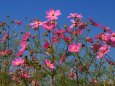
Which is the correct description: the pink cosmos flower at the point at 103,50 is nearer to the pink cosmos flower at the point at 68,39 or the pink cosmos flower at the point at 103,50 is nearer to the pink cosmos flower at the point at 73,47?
the pink cosmos flower at the point at 73,47

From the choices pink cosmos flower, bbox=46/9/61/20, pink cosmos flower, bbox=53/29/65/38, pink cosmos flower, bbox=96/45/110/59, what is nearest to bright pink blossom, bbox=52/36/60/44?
pink cosmos flower, bbox=53/29/65/38

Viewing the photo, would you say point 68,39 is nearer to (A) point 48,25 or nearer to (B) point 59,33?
(B) point 59,33

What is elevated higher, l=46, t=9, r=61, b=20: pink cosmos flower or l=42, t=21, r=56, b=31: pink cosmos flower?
l=46, t=9, r=61, b=20: pink cosmos flower

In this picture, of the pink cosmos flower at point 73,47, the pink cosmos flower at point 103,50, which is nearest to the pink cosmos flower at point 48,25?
the pink cosmos flower at point 73,47

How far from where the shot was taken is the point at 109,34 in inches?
107

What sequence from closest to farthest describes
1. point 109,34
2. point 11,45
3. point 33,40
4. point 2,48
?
point 109,34, point 33,40, point 2,48, point 11,45

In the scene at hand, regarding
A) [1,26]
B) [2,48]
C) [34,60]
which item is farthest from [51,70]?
[1,26]

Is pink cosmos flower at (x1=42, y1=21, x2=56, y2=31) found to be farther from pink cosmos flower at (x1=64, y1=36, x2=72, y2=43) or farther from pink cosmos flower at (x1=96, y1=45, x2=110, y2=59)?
pink cosmos flower at (x1=96, y1=45, x2=110, y2=59)

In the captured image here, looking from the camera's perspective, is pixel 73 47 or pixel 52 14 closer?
pixel 73 47

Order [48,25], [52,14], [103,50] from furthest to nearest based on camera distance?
[52,14] < [48,25] < [103,50]

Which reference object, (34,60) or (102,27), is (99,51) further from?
(34,60)

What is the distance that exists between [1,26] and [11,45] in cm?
37

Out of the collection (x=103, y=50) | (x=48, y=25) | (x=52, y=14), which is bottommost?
(x=103, y=50)

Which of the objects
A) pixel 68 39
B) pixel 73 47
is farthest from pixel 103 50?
pixel 68 39
